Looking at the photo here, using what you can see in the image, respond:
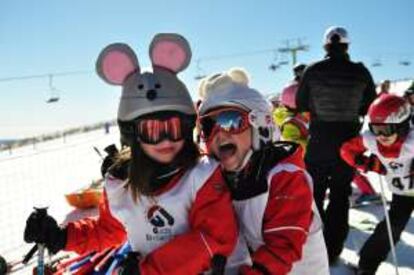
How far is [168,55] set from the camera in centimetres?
271

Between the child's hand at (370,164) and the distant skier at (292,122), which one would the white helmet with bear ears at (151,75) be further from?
the distant skier at (292,122)

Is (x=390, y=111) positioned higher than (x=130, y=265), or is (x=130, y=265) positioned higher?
(x=390, y=111)

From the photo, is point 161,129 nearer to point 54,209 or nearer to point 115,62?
point 115,62

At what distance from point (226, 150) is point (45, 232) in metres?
0.93

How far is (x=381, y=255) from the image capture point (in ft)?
15.1

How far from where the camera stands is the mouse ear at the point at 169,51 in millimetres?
2693

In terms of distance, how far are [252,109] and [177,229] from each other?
659mm

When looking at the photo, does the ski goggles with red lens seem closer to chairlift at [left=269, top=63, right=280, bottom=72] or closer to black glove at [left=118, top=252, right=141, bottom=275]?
black glove at [left=118, top=252, right=141, bottom=275]

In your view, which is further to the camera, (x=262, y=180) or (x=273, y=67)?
(x=273, y=67)

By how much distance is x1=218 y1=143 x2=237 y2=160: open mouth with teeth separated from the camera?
269 centimetres

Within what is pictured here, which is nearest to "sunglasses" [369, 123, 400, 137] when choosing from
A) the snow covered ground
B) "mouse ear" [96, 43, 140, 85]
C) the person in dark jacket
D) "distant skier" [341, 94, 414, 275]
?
"distant skier" [341, 94, 414, 275]

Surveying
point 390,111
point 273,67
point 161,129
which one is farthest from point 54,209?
point 273,67

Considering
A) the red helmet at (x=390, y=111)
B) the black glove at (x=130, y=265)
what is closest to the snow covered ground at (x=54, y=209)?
the black glove at (x=130, y=265)

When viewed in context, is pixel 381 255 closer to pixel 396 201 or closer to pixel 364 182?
pixel 396 201
